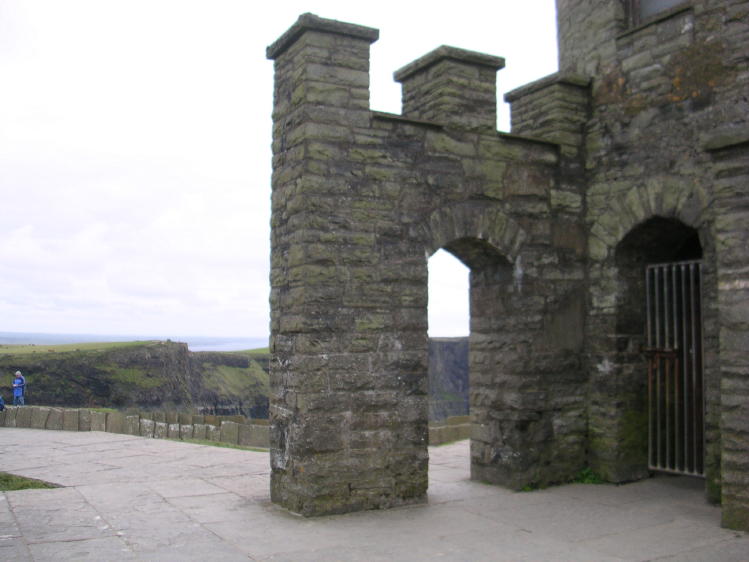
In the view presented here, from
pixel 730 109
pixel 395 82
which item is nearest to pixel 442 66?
pixel 395 82

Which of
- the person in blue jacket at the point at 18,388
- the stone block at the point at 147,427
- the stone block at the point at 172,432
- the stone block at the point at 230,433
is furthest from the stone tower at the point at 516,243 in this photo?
the person in blue jacket at the point at 18,388

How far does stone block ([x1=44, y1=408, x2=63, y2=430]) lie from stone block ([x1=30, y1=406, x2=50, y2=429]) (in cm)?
9

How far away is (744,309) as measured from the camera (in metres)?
5.14

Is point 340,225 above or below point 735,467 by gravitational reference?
above

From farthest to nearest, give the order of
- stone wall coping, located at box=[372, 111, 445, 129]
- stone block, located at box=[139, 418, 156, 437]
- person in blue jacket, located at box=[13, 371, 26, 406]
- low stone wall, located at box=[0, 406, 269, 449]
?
person in blue jacket, located at box=[13, 371, 26, 406] → stone block, located at box=[139, 418, 156, 437] → low stone wall, located at box=[0, 406, 269, 449] → stone wall coping, located at box=[372, 111, 445, 129]

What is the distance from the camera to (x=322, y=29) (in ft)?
19.3

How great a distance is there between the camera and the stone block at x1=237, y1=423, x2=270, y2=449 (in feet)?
34.6

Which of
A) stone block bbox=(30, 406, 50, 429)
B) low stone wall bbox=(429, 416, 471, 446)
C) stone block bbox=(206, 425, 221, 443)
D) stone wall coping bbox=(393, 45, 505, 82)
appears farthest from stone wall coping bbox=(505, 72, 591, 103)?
stone block bbox=(30, 406, 50, 429)

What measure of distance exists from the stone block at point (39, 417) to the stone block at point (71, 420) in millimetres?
634

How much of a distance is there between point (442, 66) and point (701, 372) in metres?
3.87

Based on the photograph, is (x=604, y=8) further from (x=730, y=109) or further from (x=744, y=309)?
(x=744, y=309)

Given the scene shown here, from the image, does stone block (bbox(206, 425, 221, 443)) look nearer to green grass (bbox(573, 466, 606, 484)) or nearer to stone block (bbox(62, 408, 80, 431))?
stone block (bbox(62, 408, 80, 431))

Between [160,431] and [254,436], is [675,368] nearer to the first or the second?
[254,436]

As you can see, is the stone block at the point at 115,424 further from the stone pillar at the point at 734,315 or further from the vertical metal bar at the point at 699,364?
the stone pillar at the point at 734,315
